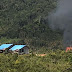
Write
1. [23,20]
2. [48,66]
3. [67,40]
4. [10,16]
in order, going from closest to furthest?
1. [48,66]
2. [67,40]
3. [23,20]
4. [10,16]

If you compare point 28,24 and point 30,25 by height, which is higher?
point 28,24

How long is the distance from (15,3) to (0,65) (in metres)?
62.9

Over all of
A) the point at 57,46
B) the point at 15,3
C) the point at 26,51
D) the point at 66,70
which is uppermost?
the point at 15,3

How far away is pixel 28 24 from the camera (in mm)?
74000

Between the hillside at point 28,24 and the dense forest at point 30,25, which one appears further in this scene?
the hillside at point 28,24

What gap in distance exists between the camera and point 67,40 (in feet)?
187

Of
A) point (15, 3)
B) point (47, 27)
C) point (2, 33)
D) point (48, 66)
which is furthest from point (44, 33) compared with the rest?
point (48, 66)

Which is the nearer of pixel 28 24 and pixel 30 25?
pixel 30 25

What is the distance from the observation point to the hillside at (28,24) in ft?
217

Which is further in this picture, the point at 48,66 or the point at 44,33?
the point at 44,33

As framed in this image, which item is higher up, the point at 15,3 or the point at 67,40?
the point at 15,3

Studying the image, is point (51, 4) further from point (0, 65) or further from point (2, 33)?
point (0, 65)

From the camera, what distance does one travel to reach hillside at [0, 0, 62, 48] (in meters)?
66.1

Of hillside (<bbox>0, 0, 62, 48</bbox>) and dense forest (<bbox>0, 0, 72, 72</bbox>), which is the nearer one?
dense forest (<bbox>0, 0, 72, 72</bbox>)
